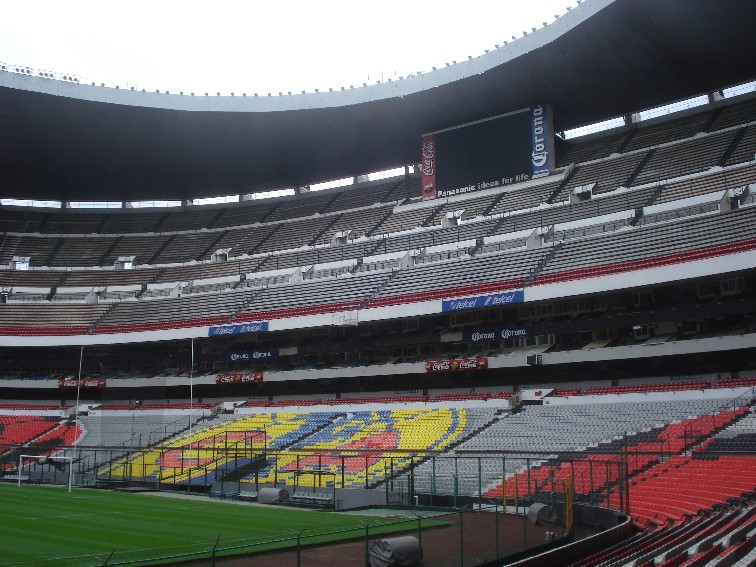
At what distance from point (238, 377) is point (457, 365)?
16.0 metres

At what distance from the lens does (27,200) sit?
6619cm

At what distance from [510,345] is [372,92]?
715 inches

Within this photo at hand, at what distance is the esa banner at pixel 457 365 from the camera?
1625 inches

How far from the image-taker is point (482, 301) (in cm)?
4009

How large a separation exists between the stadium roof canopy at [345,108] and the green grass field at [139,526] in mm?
27801

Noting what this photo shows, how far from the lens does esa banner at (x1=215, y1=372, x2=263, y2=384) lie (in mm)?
49844

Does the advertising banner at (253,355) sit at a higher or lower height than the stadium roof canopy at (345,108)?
lower

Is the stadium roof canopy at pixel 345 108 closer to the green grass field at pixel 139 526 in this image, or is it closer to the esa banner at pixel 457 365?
the esa banner at pixel 457 365

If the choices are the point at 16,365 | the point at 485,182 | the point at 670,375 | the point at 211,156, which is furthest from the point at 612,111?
the point at 16,365

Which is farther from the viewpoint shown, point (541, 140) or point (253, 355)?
point (253, 355)

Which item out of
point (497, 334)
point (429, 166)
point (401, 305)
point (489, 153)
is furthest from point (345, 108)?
point (497, 334)

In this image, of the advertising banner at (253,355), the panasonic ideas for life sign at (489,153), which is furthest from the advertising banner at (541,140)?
the advertising banner at (253,355)

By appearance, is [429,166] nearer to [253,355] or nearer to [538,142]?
[538,142]

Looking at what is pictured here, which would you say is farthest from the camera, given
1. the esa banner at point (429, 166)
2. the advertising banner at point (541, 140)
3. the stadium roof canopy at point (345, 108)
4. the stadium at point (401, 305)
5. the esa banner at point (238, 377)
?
the esa banner at point (429, 166)
